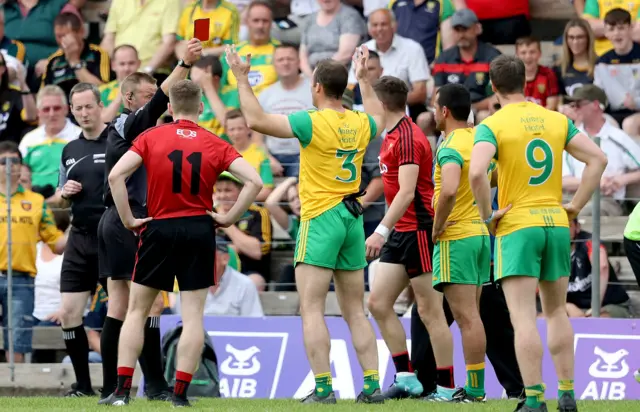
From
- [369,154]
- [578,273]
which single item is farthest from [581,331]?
[369,154]

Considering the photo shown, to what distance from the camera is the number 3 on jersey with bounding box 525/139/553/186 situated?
7578mm

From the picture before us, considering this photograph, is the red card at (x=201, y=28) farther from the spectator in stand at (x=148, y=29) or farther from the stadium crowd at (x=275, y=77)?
the spectator in stand at (x=148, y=29)

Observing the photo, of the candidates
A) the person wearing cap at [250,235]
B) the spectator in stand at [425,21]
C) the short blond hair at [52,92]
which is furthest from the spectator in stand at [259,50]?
the person wearing cap at [250,235]

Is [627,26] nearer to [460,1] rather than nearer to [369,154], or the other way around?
[460,1]

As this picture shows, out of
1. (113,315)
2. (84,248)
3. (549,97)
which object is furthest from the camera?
(549,97)

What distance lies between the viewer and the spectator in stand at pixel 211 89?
14.6 metres

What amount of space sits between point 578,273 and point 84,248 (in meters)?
4.68

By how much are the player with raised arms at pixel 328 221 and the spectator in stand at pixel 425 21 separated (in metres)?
6.91

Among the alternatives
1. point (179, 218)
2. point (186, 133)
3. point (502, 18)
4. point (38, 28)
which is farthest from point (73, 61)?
point (179, 218)

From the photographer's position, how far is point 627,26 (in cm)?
1425

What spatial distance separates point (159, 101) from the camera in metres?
8.57

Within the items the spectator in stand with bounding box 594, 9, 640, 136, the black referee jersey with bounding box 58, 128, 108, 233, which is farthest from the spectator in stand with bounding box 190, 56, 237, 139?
the black referee jersey with bounding box 58, 128, 108, 233

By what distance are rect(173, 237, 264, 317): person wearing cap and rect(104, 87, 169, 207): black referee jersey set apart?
9.65 ft

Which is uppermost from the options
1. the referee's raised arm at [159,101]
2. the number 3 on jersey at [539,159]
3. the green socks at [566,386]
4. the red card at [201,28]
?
the red card at [201,28]
